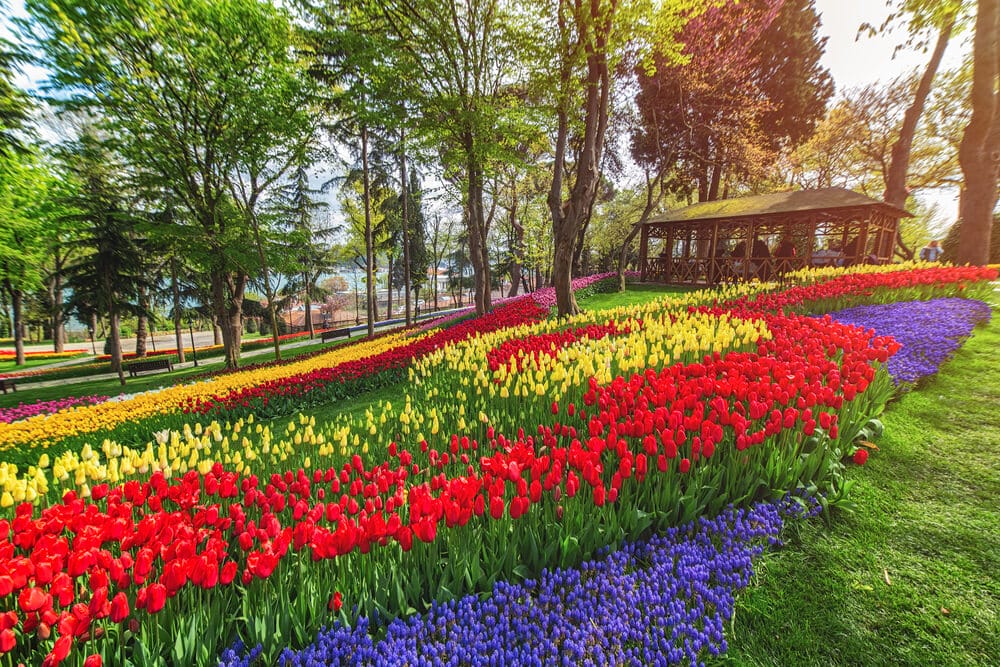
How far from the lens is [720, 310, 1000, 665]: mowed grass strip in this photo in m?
2.03

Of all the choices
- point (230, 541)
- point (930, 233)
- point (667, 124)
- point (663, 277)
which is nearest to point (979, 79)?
point (663, 277)

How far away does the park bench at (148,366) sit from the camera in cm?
2048

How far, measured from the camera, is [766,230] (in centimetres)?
2483

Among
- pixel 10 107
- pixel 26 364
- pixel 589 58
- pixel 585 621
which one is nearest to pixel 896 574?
pixel 585 621

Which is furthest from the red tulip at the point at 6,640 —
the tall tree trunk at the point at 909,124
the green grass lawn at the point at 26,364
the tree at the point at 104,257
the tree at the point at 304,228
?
the green grass lawn at the point at 26,364

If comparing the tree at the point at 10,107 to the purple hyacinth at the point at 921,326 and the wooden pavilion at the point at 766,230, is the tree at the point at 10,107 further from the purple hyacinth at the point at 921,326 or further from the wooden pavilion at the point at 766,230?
the wooden pavilion at the point at 766,230

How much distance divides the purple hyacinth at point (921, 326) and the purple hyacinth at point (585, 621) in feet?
14.2

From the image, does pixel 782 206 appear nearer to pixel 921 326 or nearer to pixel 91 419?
pixel 921 326

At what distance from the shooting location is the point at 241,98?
14703 mm

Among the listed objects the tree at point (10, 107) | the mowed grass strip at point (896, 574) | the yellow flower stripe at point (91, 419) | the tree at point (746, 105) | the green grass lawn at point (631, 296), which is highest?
the tree at point (746, 105)

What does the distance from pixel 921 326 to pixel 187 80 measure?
2242 cm

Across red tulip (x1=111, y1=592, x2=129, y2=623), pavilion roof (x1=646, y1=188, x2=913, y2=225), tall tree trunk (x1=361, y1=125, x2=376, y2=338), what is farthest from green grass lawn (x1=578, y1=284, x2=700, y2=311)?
red tulip (x1=111, y1=592, x2=129, y2=623)

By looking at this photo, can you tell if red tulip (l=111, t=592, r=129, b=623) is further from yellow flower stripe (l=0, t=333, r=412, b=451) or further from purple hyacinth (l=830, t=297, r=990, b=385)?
yellow flower stripe (l=0, t=333, r=412, b=451)

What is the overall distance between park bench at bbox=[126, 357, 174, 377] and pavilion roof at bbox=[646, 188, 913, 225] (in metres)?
28.1
